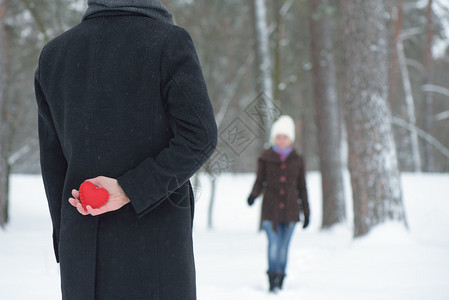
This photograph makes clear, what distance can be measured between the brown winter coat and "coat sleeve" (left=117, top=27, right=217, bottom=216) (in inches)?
164

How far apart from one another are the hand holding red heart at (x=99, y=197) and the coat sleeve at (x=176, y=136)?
0.03 m

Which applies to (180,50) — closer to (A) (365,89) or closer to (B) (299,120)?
(A) (365,89)

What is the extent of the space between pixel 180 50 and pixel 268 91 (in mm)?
11730

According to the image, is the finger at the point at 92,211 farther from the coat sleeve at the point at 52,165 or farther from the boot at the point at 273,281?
the boot at the point at 273,281

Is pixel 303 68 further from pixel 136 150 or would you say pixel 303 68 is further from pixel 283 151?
pixel 136 150

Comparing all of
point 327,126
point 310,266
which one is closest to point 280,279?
point 310,266

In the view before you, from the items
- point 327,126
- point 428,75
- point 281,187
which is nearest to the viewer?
point 281,187

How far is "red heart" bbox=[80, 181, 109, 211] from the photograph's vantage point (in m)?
1.67

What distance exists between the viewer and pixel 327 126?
12.8 m

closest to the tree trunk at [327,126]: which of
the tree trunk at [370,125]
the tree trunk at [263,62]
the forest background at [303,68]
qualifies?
the forest background at [303,68]

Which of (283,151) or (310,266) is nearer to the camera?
(283,151)

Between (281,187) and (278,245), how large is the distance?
68cm

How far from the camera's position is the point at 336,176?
41.4ft

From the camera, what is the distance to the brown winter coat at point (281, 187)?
19.2 ft
